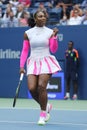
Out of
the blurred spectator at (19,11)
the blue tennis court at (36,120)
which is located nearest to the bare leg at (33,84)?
the blue tennis court at (36,120)

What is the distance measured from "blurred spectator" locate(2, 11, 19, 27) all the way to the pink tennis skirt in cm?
919

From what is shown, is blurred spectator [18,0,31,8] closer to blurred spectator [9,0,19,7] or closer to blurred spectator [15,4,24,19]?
blurred spectator [9,0,19,7]

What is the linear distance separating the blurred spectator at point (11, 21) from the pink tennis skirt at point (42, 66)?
9187mm

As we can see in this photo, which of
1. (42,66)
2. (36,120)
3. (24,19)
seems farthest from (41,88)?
(24,19)

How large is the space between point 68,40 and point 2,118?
718 cm

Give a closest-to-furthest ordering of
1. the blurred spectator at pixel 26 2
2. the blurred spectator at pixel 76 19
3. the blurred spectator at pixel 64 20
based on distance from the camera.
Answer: the blurred spectator at pixel 76 19
the blurred spectator at pixel 64 20
the blurred spectator at pixel 26 2

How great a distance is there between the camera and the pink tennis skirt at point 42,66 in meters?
9.51

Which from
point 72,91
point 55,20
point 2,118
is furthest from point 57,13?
point 2,118

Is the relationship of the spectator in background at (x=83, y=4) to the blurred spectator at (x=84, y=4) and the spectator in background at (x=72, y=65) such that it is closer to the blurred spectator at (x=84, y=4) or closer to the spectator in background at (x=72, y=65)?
the blurred spectator at (x=84, y=4)

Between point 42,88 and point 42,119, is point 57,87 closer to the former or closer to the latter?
point 42,119

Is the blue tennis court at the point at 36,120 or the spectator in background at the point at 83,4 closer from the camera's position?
the blue tennis court at the point at 36,120

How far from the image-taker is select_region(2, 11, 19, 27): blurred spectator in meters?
18.7

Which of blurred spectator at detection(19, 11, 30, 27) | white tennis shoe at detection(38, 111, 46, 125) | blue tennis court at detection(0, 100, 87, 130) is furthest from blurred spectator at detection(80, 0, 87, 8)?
white tennis shoe at detection(38, 111, 46, 125)

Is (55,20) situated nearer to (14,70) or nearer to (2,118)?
(14,70)
